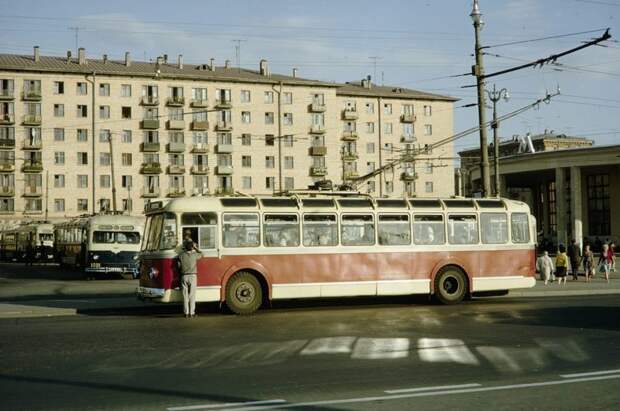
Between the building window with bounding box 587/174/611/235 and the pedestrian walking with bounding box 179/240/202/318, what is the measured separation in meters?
58.7

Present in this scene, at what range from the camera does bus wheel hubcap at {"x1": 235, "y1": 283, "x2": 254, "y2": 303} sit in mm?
18391

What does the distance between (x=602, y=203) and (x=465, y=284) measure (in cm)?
5395

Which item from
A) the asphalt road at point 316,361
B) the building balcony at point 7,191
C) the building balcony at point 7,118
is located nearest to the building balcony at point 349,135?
the building balcony at point 7,118

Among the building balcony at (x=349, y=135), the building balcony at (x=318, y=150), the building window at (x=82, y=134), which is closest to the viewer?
the building window at (x=82, y=134)

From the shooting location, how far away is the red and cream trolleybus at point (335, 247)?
1825cm

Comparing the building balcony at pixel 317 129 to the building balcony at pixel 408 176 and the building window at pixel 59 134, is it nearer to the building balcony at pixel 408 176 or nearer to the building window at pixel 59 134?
Answer: the building balcony at pixel 408 176

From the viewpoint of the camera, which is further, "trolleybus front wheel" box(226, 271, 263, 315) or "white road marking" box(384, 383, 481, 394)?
"trolleybus front wheel" box(226, 271, 263, 315)

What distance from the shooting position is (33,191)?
8606cm

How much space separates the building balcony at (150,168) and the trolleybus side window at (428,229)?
231 feet

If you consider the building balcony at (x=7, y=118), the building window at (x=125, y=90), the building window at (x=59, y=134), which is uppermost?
the building window at (x=125, y=90)

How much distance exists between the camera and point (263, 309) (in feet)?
65.3

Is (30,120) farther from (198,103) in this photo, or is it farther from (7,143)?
(198,103)

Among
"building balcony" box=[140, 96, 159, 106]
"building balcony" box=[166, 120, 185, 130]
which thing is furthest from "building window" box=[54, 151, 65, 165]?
"building balcony" box=[166, 120, 185, 130]

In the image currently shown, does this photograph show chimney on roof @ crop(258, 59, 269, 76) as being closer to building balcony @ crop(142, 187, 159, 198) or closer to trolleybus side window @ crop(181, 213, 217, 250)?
building balcony @ crop(142, 187, 159, 198)
